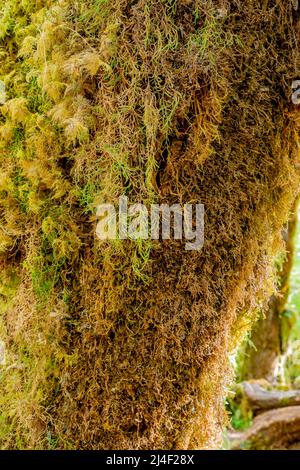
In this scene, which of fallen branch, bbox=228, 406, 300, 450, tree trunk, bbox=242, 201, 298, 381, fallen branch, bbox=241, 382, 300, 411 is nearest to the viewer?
fallen branch, bbox=228, 406, 300, 450

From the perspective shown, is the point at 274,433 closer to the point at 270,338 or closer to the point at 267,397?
the point at 267,397

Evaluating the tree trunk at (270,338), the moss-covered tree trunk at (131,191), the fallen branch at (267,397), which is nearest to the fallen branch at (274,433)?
the fallen branch at (267,397)

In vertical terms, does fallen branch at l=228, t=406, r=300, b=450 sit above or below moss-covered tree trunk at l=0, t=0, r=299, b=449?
below

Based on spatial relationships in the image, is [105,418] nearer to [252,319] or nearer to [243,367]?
[252,319]

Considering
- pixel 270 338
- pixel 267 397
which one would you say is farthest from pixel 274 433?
pixel 270 338

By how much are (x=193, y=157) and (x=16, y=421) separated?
782mm

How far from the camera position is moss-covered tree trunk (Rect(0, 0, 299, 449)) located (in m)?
1.04

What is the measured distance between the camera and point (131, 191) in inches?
41.5

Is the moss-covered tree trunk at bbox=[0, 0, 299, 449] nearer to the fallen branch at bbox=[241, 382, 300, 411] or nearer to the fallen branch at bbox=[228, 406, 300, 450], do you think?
the fallen branch at bbox=[228, 406, 300, 450]

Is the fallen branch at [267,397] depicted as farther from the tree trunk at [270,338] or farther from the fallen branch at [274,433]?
the tree trunk at [270,338]

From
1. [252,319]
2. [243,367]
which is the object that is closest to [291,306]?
[243,367]

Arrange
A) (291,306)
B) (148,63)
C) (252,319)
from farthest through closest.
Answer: (291,306) → (252,319) → (148,63)

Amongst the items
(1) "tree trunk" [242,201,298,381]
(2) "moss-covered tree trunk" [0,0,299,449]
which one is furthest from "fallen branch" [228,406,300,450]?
(2) "moss-covered tree trunk" [0,0,299,449]

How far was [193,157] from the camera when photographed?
107 cm
